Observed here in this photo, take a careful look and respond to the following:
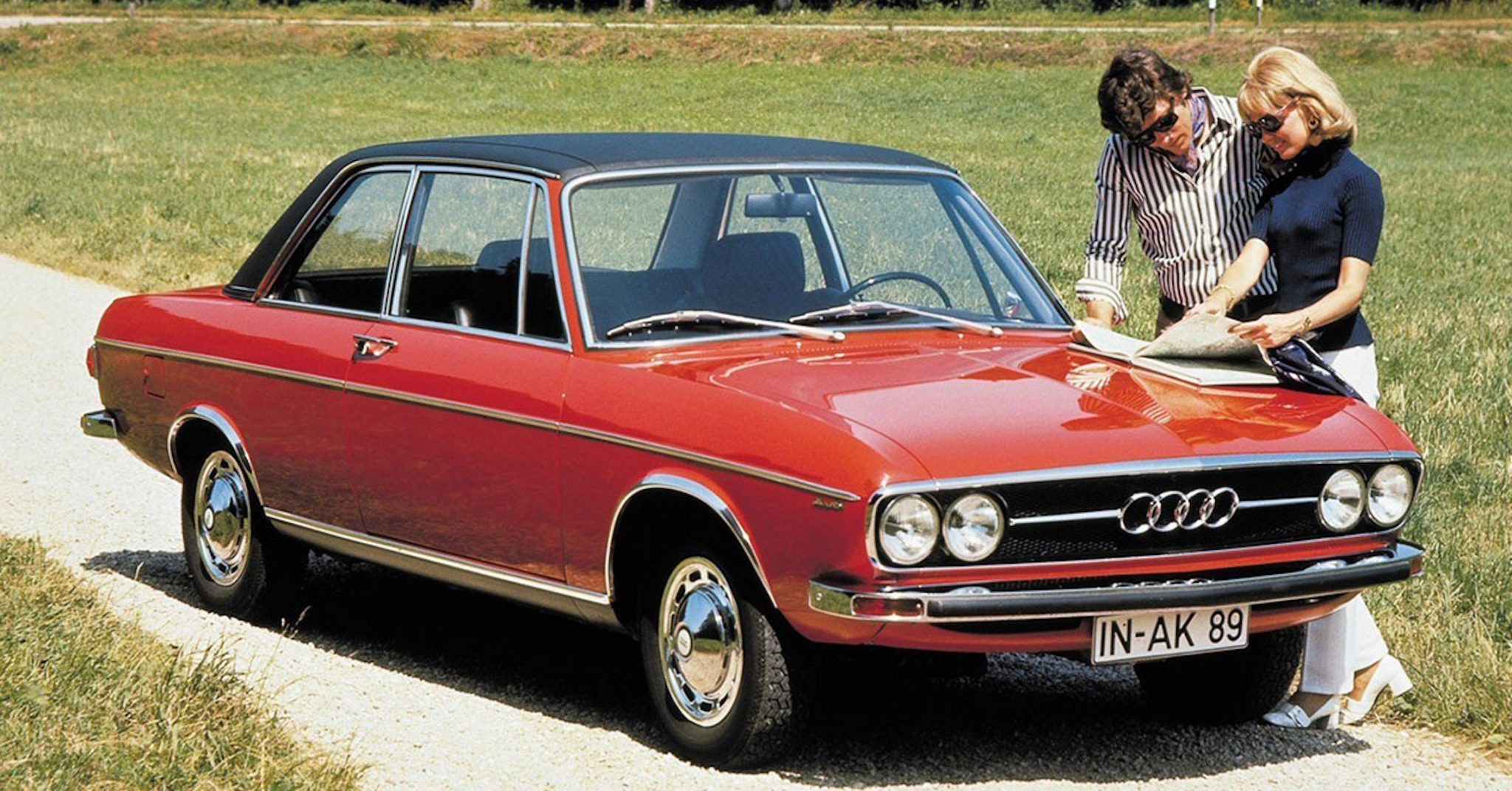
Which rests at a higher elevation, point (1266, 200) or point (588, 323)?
point (1266, 200)

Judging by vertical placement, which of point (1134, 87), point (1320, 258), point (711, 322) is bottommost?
point (711, 322)

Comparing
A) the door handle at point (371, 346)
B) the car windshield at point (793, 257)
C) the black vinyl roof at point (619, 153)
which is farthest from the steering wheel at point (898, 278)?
the door handle at point (371, 346)

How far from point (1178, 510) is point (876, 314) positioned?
1395mm

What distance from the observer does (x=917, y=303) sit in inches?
244

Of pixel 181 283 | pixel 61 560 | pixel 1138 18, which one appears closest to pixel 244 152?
pixel 181 283

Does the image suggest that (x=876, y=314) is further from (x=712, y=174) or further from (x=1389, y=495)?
(x=1389, y=495)

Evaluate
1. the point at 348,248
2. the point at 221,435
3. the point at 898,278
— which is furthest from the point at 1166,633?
the point at 221,435

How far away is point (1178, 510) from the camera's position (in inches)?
193

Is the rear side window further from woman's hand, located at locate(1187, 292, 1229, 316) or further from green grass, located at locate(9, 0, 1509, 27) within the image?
green grass, located at locate(9, 0, 1509, 27)

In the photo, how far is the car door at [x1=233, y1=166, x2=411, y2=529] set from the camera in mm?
6461

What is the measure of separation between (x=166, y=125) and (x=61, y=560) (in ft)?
109

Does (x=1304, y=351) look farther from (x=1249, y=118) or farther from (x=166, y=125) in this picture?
(x=166, y=125)

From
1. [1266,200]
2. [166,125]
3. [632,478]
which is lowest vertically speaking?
[166,125]

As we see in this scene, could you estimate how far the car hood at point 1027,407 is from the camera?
15.7 ft
